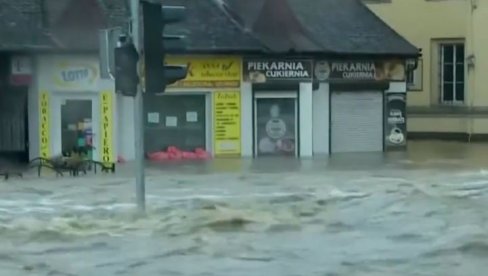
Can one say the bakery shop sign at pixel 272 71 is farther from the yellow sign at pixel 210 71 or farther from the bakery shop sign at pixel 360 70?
the bakery shop sign at pixel 360 70

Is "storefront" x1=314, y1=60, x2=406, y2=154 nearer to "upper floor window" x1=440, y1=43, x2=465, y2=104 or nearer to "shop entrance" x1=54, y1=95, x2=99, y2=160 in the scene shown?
"upper floor window" x1=440, y1=43, x2=465, y2=104

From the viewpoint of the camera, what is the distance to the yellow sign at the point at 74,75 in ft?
121

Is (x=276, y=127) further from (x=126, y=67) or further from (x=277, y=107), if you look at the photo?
(x=126, y=67)

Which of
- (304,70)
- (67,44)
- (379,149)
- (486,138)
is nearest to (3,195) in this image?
(67,44)

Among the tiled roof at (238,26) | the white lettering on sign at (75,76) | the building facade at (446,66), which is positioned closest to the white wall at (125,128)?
the white lettering on sign at (75,76)

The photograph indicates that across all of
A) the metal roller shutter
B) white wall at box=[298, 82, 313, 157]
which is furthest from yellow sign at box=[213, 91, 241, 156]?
the metal roller shutter

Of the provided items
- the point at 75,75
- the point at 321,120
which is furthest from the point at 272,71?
the point at 75,75

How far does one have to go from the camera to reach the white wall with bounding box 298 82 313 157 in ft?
132

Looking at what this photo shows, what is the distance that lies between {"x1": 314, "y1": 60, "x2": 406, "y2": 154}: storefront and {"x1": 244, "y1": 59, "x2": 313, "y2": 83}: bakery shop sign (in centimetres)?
172

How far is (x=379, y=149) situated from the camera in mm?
42844

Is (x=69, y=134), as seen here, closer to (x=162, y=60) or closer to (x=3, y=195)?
(x=3, y=195)

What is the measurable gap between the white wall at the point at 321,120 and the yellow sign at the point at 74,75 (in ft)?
26.9

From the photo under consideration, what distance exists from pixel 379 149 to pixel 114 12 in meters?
10.5

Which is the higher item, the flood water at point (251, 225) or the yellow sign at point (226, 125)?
the yellow sign at point (226, 125)
